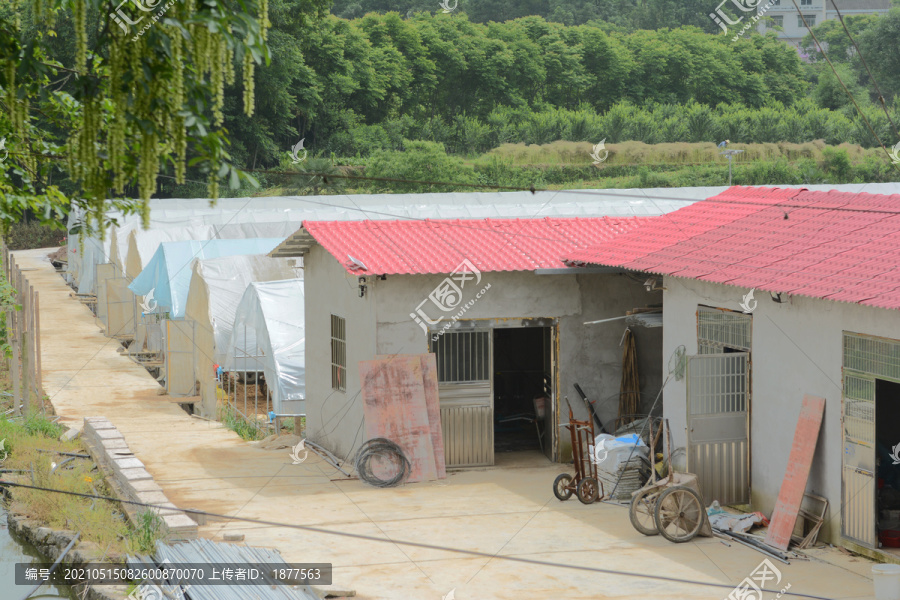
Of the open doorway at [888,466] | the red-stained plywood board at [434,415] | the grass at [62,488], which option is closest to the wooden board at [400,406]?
the red-stained plywood board at [434,415]

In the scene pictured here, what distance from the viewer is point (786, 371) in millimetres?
10750

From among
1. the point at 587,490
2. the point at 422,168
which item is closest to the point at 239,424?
the point at 587,490

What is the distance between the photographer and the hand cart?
12.1m

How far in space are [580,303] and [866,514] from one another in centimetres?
542

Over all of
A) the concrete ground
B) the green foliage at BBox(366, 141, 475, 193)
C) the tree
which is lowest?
the concrete ground

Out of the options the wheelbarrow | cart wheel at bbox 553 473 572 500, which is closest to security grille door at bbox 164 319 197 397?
cart wheel at bbox 553 473 572 500

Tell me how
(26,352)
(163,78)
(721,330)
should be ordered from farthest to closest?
(26,352) → (721,330) → (163,78)

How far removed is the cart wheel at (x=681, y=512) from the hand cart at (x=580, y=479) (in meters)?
1.52

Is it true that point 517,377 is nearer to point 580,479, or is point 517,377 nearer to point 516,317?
point 516,317

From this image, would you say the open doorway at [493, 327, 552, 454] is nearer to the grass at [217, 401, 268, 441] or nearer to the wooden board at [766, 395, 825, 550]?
the grass at [217, 401, 268, 441]

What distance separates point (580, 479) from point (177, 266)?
12.7 m

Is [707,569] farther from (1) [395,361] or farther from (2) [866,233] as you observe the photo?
(1) [395,361]

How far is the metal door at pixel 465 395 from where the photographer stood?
45.2 ft

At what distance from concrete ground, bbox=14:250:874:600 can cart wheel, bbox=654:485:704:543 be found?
16 centimetres
